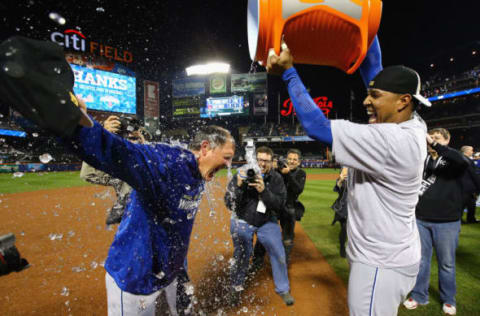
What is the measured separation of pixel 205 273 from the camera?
430 cm

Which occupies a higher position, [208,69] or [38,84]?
[208,69]

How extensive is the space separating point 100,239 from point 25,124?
3812cm

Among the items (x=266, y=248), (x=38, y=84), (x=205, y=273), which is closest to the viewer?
(x=38, y=84)

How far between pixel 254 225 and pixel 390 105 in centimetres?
266

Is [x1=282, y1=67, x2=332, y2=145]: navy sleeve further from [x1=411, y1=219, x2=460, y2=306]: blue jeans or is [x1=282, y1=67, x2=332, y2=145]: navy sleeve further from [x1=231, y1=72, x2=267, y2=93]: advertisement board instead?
[x1=231, y1=72, x2=267, y2=93]: advertisement board

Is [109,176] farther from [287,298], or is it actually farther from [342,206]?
[342,206]

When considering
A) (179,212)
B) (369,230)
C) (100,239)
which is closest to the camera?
(369,230)

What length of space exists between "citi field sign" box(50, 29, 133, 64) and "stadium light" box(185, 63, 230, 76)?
1170 cm

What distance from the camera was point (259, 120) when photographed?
49.6m

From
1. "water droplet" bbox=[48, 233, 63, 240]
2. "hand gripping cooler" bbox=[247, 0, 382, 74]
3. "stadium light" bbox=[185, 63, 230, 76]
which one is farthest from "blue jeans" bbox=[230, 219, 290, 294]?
"stadium light" bbox=[185, 63, 230, 76]

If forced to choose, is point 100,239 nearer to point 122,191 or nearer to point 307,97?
point 122,191

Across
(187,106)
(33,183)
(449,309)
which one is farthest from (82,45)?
(449,309)

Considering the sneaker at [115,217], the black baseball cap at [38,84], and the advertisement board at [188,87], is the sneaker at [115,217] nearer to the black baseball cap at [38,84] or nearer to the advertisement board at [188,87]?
the black baseball cap at [38,84]

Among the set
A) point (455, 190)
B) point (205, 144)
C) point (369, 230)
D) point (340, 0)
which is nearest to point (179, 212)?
point (205, 144)
